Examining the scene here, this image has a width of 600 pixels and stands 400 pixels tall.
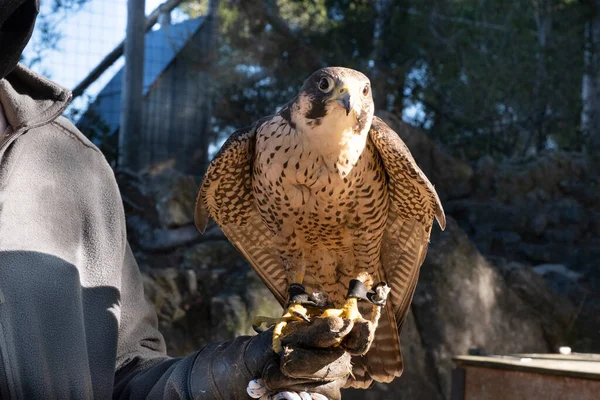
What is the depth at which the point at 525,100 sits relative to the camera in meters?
8.15

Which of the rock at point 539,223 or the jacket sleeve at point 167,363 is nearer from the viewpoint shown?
the jacket sleeve at point 167,363

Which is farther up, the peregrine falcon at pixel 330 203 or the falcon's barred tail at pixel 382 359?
the peregrine falcon at pixel 330 203

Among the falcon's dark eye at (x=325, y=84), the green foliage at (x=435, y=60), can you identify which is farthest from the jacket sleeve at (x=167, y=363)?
the green foliage at (x=435, y=60)

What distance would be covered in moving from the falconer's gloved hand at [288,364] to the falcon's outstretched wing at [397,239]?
1.56ft

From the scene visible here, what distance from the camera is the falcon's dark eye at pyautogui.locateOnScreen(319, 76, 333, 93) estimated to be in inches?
69.9

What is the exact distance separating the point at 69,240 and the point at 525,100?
7283 millimetres

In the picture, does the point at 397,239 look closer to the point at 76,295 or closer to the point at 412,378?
the point at 76,295

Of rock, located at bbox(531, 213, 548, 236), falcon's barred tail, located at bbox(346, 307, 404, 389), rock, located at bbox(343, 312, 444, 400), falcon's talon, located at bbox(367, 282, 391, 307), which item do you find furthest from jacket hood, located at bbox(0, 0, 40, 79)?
rock, located at bbox(531, 213, 548, 236)

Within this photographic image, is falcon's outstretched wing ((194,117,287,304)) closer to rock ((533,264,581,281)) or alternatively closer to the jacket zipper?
the jacket zipper

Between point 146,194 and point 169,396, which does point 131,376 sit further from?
point 146,194

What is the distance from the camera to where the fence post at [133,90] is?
6.05 m

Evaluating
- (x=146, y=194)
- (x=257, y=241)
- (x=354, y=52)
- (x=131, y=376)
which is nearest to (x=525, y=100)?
(x=354, y=52)

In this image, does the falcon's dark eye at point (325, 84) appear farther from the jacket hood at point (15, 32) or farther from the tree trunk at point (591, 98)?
the tree trunk at point (591, 98)

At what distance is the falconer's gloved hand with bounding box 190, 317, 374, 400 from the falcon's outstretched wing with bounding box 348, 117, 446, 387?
48 cm
